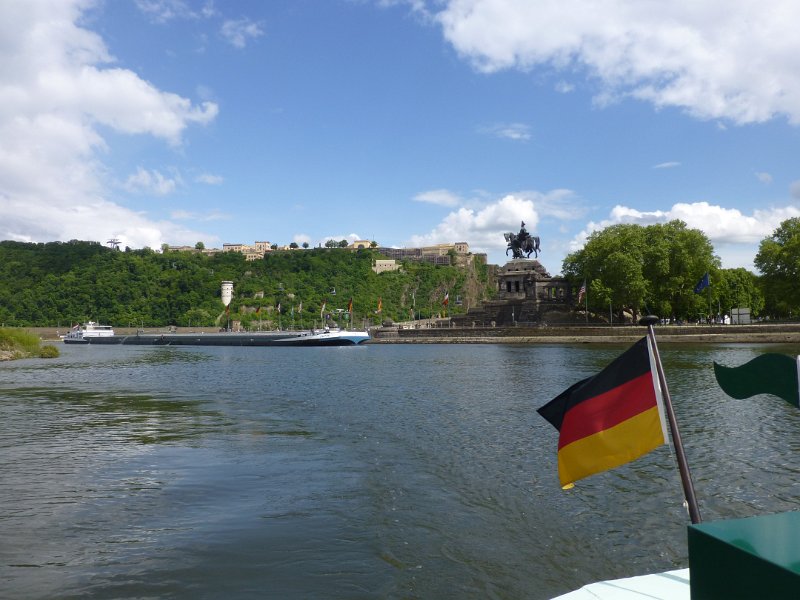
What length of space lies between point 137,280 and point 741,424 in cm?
14871

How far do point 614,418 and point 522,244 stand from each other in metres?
89.8

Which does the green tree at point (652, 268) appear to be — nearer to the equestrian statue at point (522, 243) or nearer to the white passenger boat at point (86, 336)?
the equestrian statue at point (522, 243)

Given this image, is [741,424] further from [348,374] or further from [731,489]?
[348,374]

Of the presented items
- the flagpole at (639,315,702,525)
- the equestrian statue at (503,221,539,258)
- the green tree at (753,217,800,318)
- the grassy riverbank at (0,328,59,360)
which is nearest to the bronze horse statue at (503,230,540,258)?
the equestrian statue at (503,221,539,258)

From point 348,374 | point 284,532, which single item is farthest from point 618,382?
point 348,374

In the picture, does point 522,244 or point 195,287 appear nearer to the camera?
point 522,244

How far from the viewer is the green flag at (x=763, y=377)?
145 inches

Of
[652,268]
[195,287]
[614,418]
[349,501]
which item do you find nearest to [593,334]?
[652,268]

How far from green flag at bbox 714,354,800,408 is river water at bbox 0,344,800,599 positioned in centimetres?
382

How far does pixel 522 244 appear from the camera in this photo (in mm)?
91688

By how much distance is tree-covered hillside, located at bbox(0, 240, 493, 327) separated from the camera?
5325 inches

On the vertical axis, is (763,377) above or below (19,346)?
above

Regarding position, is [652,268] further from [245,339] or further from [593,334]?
[245,339]

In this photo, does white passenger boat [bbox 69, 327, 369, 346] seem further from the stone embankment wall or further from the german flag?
the german flag
